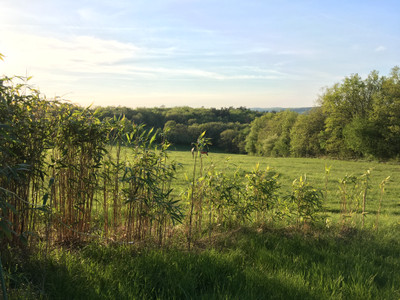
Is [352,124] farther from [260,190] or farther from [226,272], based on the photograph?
[226,272]

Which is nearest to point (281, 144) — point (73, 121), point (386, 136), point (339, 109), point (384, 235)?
point (339, 109)

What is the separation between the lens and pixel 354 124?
33312 mm

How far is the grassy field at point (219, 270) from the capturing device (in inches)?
122

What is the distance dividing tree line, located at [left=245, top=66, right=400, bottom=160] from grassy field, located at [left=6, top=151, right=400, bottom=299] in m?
31.4

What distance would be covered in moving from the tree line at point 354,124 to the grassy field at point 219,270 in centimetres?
3135

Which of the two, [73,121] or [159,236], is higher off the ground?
[73,121]

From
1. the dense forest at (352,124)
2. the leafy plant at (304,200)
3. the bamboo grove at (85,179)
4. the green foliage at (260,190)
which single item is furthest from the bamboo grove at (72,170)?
the dense forest at (352,124)

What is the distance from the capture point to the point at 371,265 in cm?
411

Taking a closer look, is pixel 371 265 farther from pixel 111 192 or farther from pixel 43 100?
pixel 43 100

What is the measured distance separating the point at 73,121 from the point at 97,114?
591mm

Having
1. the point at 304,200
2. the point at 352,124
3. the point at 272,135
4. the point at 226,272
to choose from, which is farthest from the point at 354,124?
the point at 226,272

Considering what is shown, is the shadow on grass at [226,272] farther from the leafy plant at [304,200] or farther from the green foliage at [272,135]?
the green foliage at [272,135]

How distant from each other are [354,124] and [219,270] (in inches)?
1362

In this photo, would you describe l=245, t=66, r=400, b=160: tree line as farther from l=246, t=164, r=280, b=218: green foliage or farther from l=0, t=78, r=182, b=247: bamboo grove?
l=0, t=78, r=182, b=247: bamboo grove
